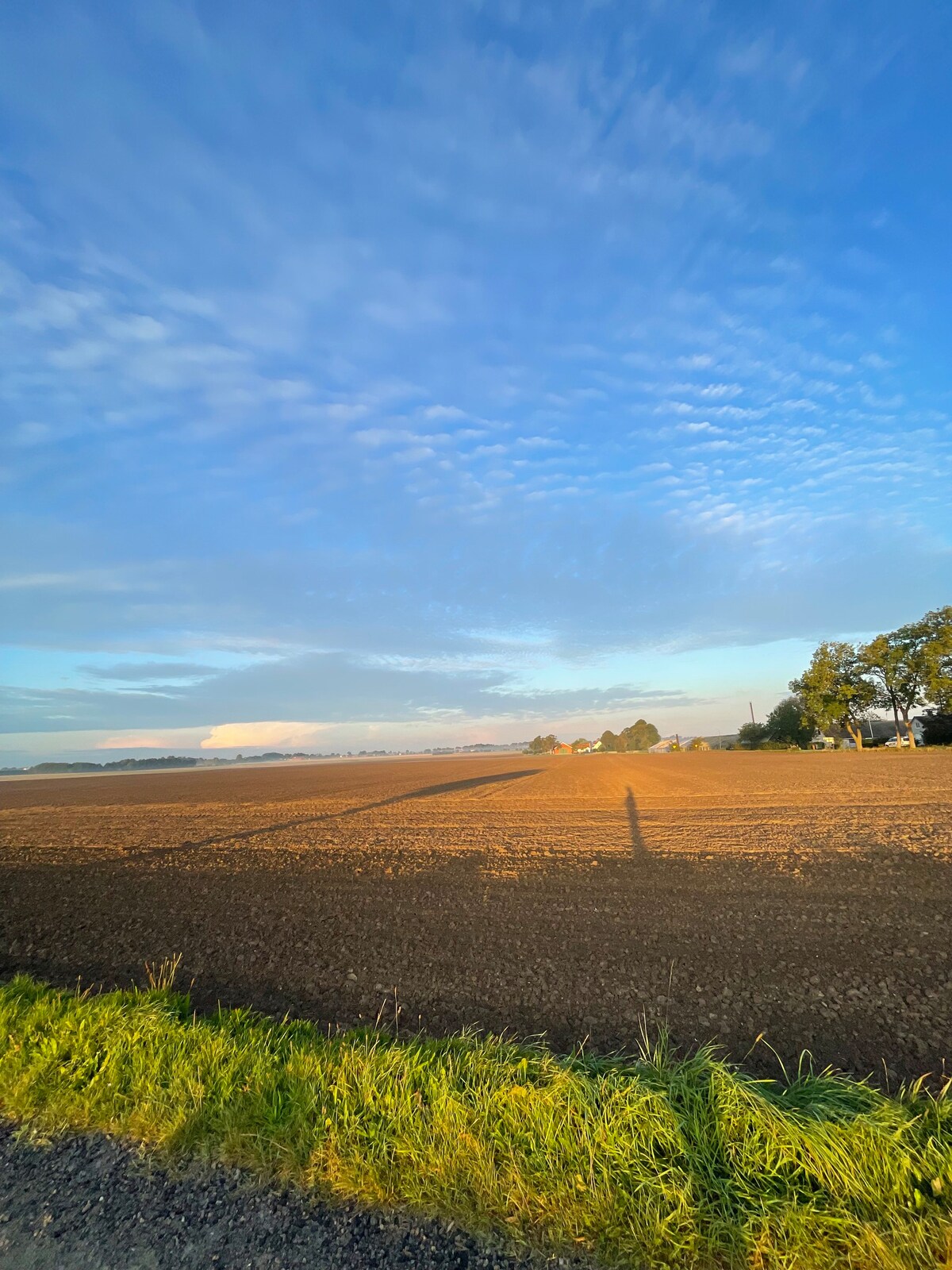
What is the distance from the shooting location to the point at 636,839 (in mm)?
16562

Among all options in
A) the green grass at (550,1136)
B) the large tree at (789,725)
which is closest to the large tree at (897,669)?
the large tree at (789,725)

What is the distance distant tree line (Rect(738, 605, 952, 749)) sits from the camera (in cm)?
6244

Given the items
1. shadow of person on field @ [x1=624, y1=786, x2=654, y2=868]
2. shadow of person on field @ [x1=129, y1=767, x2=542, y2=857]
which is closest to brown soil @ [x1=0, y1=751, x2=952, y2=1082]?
shadow of person on field @ [x1=624, y1=786, x2=654, y2=868]

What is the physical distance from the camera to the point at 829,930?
27.8 ft

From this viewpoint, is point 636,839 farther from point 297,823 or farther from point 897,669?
point 897,669

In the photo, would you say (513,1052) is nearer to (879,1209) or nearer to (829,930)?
(879,1209)

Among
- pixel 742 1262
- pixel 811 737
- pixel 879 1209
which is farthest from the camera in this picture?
pixel 811 737

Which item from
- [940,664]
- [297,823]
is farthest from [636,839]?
[940,664]

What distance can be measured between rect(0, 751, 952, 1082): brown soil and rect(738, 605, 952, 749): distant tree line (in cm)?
5245

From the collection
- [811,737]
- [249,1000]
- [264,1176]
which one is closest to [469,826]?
[249,1000]

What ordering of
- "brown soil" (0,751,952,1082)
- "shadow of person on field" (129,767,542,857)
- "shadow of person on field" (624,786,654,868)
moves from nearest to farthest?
"brown soil" (0,751,952,1082), "shadow of person on field" (624,786,654,868), "shadow of person on field" (129,767,542,857)

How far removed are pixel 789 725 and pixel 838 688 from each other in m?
29.6

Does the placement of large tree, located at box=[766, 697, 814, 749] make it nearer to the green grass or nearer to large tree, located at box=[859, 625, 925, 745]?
large tree, located at box=[859, 625, 925, 745]

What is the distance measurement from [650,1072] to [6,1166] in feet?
12.7
